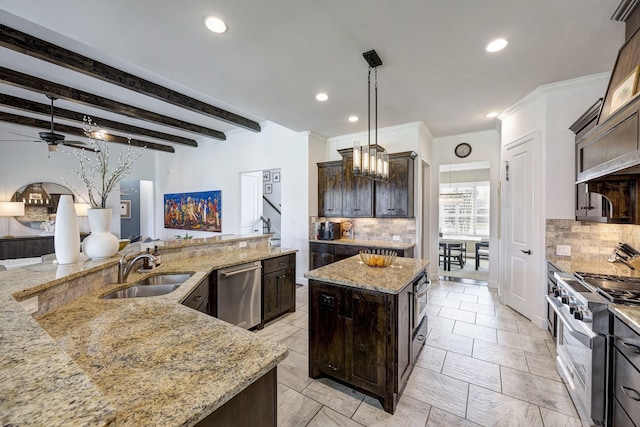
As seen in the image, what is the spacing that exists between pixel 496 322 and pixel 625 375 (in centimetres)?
206

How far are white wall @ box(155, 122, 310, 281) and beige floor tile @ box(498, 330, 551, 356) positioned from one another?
3232 millimetres

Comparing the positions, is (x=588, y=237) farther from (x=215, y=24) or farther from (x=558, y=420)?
A: (x=215, y=24)

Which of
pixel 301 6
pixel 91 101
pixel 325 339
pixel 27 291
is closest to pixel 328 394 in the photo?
pixel 325 339

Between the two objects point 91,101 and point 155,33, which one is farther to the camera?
point 91,101

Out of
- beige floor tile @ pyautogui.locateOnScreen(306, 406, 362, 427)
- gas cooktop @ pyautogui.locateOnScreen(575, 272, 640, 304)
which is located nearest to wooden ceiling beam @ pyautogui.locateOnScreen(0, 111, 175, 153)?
beige floor tile @ pyautogui.locateOnScreen(306, 406, 362, 427)

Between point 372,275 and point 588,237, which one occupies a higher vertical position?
point 588,237

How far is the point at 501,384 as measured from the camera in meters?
2.20

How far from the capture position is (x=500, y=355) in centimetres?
264

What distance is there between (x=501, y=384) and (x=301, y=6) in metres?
3.43

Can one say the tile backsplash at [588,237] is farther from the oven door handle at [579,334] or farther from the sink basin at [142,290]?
the sink basin at [142,290]

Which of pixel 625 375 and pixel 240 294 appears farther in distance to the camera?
pixel 240 294

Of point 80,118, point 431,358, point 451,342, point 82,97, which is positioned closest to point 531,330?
point 451,342

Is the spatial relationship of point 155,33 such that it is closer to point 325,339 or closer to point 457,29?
point 457,29

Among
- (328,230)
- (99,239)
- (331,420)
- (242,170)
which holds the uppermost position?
(242,170)
